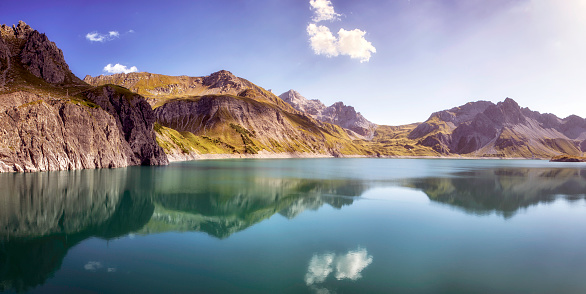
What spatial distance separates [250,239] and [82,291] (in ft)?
40.5

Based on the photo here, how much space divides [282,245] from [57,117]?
97268mm

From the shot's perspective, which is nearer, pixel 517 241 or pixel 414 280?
pixel 414 280

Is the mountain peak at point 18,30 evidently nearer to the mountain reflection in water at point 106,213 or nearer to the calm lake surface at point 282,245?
the mountain reflection in water at point 106,213

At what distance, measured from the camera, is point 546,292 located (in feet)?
50.0

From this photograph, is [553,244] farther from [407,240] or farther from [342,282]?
[342,282]

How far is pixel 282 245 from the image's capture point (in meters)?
22.8

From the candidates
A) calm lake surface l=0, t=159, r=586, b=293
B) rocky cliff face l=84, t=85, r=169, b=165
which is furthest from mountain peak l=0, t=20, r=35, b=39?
calm lake surface l=0, t=159, r=586, b=293

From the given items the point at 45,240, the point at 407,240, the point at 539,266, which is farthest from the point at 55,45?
the point at 539,266

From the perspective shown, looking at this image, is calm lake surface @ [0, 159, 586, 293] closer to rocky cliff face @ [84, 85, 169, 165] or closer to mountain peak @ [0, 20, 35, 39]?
rocky cliff face @ [84, 85, 169, 165]

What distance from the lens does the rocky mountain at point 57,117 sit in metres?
74.3

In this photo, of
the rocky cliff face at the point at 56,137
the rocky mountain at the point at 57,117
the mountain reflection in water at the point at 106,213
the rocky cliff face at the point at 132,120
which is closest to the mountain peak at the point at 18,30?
the rocky mountain at the point at 57,117

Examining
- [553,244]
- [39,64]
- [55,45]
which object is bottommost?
[553,244]

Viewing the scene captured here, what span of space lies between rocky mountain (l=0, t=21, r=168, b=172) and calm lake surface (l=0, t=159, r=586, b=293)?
42.4 metres

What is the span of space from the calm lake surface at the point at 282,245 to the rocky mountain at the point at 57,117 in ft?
139
